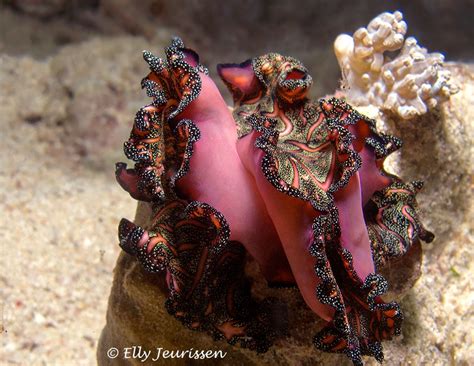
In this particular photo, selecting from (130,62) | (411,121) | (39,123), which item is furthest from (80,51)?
(411,121)

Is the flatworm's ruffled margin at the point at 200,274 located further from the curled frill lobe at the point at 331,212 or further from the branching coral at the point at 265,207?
the curled frill lobe at the point at 331,212

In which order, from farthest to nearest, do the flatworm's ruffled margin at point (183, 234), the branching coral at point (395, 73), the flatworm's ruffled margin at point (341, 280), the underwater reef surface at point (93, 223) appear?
the branching coral at point (395, 73) → the underwater reef surface at point (93, 223) → the flatworm's ruffled margin at point (183, 234) → the flatworm's ruffled margin at point (341, 280)

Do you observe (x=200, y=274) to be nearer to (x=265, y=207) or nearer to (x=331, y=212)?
(x=265, y=207)

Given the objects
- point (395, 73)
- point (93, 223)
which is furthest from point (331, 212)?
point (93, 223)

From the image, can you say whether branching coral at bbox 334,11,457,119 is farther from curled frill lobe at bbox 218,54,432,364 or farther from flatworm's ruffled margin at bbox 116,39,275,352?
flatworm's ruffled margin at bbox 116,39,275,352

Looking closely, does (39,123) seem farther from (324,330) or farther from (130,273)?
(324,330)

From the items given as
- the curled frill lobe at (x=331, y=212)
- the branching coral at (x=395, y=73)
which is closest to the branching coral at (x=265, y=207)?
the curled frill lobe at (x=331, y=212)
